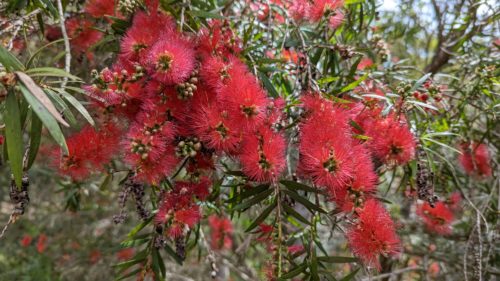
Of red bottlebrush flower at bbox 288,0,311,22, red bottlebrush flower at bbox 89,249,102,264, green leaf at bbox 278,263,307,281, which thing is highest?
red bottlebrush flower at bbox 288,0,311,22

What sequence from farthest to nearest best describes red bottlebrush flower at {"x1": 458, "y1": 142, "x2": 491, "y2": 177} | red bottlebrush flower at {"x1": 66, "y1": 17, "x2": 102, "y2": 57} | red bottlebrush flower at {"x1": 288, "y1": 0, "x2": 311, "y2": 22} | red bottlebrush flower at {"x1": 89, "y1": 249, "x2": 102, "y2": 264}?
red bottlebrush flower at {"x1": 89, "y1": 249, "x2": 102, "y2": 264}
red bottlebrush flower at {"x1": 458, "y1": 142, "x2": 491, "y2": 177}
red bottlebrush flower at {"x1": 66, "y1": 17, "x2": 102, "y2": 57}
red bottlebrush flower at {"x1": 288, "y1": 0, "x2": 311, "y2": 22}

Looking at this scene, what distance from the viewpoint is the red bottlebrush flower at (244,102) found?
4.18 ft

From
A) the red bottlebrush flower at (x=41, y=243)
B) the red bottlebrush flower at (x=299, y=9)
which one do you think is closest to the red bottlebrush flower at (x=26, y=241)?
the red bottlebrush flower at (x=41, y=243)

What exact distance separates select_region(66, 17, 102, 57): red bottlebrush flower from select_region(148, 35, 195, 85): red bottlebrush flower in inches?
34.3

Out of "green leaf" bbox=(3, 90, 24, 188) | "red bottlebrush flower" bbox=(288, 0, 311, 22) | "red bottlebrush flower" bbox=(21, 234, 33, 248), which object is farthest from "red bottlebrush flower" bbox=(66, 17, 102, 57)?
"red bottlebrush flower" bbox=(21, 234, 33, 248)

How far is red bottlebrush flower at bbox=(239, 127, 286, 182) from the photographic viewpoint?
1.27m

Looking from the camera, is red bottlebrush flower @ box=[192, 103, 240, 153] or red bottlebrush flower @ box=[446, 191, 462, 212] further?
red bottlebrush flower @ box=[446, 191, 462, 212]

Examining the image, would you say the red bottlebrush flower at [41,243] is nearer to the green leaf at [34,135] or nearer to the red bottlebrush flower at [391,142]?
the green leaf at [34,135]

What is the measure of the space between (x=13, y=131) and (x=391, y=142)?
1091 millimetres

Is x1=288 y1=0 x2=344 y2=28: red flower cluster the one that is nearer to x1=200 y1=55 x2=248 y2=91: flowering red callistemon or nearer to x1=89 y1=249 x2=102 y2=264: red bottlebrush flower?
x1=200 y1=55 x2=248 y2=91: flowering red callistemon

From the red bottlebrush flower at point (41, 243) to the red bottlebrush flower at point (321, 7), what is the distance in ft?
10.7

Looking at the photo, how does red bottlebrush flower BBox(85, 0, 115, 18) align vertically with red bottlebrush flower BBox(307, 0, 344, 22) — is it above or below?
below

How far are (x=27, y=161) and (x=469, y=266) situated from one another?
92.0 inches

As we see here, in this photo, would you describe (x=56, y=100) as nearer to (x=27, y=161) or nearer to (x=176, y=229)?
(x=27, y=161)
